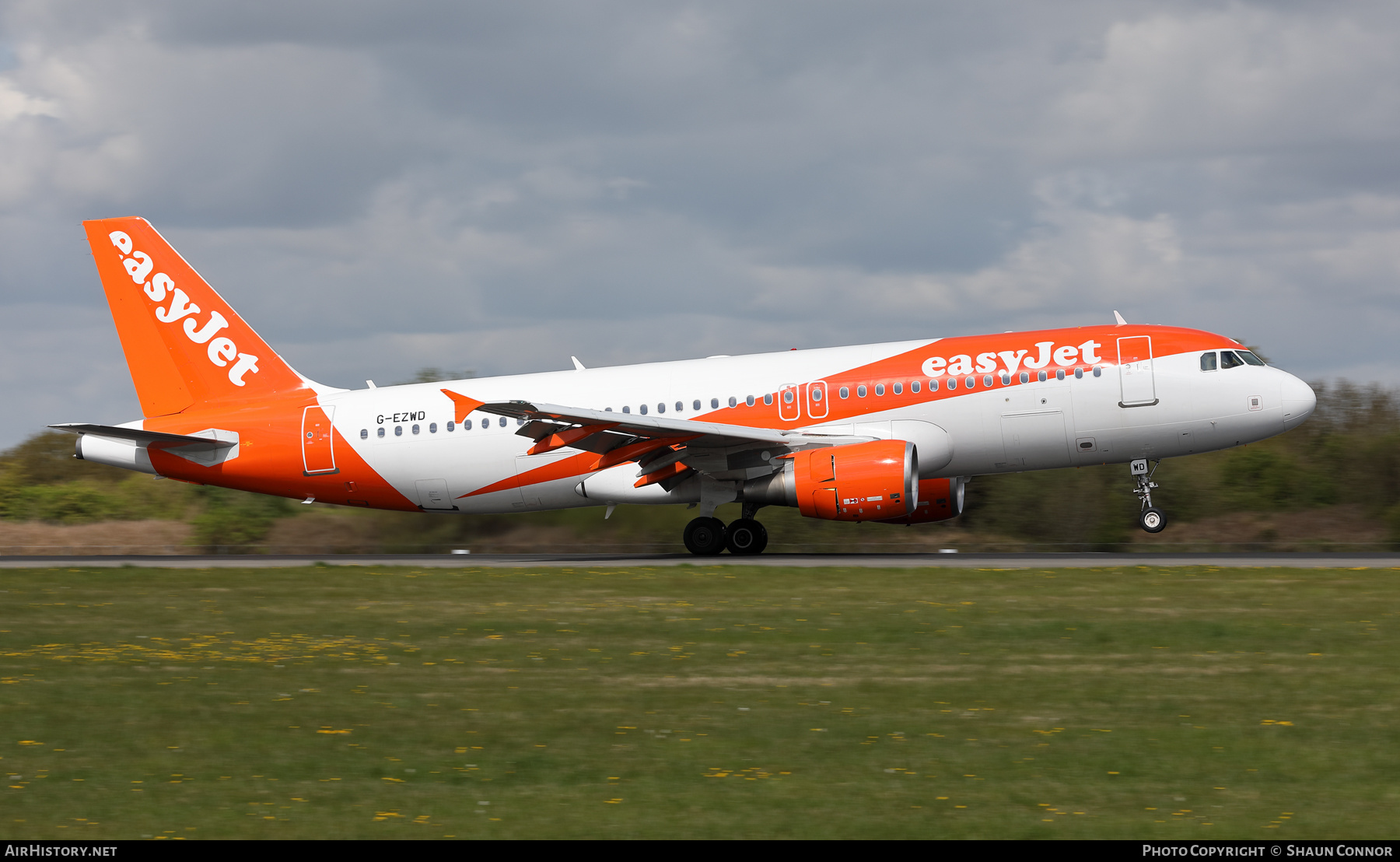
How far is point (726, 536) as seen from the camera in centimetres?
2498

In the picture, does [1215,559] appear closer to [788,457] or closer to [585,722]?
[788,457]

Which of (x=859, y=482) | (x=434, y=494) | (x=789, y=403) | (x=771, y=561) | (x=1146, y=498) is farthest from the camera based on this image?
(x=434, y=494)

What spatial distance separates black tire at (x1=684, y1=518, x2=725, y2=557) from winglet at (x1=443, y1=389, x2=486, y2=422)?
473 cm

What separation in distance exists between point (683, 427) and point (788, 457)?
222 centimetres

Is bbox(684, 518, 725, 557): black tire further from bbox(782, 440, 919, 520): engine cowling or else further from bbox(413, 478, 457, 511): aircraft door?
bbox(413, 478, 457, 511): aircraft door

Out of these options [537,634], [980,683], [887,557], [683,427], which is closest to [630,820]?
[980,683]

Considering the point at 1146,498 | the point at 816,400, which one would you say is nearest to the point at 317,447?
the point at 816,400

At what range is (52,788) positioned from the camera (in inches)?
320

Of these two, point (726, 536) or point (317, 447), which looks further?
point (317, 447)

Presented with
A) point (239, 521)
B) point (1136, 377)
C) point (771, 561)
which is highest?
point (1136, 377)

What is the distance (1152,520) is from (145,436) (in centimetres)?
1943

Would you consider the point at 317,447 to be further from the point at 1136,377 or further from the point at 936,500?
the point at 1136,377

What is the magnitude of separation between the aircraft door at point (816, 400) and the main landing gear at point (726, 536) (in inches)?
87.7

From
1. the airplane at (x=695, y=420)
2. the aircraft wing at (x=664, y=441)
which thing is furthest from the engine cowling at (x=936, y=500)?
the aircraft wing at (x=664, y=441)
